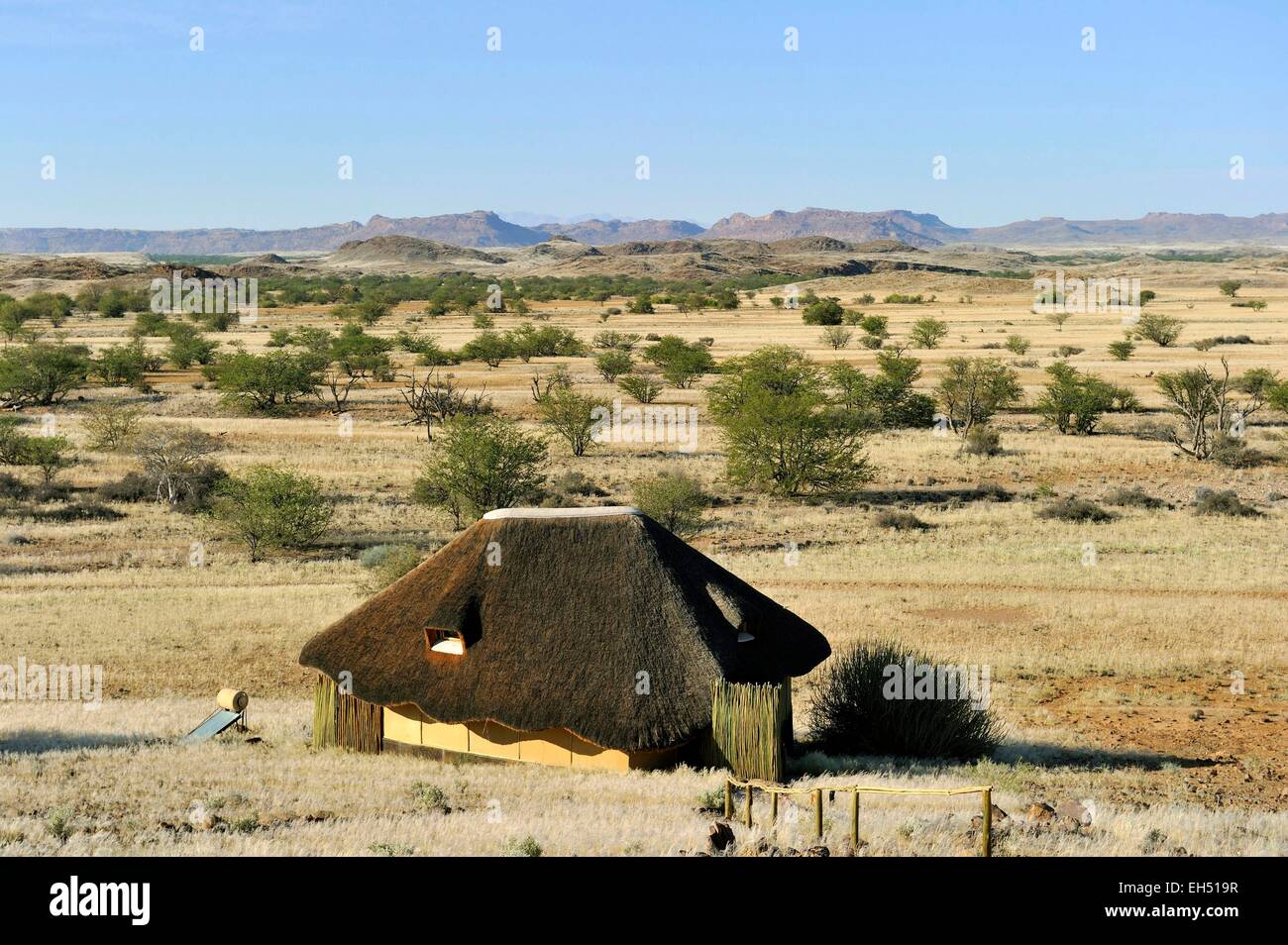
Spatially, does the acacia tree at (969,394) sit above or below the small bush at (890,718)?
above

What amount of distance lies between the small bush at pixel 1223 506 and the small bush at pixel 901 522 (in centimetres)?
798

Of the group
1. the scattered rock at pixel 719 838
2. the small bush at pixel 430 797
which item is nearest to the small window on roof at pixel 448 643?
the small bush at pixel 430 797

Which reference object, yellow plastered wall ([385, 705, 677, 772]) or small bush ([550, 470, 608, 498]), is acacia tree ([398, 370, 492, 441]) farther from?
yellow plastered wall ([385, 705, 677, 772])

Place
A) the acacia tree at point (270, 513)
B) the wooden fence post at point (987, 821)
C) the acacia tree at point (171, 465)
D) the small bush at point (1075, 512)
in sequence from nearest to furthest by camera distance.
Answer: the wooden fence post at point (987, 821) → the acacia tree at point (270, 513) → the small bush at point (1075, 512) → the acacia tree at point (171, 465)

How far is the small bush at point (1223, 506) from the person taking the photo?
113 feet

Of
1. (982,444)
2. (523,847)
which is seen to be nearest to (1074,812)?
(523,847)

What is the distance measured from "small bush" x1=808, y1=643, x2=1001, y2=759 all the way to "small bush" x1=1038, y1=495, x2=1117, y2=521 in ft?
57.9

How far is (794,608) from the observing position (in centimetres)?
2483

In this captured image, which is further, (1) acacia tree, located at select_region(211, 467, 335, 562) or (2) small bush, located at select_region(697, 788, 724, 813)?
(1) acacia tree, located at select_region(211, 467, 335, 562)

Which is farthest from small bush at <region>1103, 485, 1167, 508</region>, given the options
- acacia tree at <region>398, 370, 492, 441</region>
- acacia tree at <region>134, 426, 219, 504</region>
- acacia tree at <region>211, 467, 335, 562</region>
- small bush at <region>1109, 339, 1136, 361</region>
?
small bush at <region>1109, 339, 1136, 361</region>

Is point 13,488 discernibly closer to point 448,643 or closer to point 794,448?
point 794,448

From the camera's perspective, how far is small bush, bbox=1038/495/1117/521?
33875 millimetres

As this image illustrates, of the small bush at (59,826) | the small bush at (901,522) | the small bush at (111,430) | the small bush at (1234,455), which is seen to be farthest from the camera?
the small bush at (111,430)

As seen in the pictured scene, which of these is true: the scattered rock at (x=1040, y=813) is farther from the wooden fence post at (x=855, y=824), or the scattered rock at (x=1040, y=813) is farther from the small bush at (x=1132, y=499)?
the small bush at (x=1132, y=499)
